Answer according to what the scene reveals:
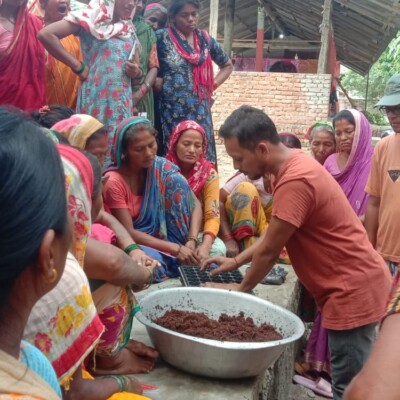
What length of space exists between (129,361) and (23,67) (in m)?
2.37

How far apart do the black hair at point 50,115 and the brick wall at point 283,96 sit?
8309 millimetres

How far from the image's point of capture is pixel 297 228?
245 cm

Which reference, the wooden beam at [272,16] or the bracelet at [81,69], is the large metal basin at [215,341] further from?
the wooden beam at [272,16]

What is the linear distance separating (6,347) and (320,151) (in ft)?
14.0

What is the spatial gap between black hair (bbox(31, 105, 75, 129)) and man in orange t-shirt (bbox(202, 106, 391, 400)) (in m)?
1.13

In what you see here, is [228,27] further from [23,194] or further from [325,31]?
[23,194]

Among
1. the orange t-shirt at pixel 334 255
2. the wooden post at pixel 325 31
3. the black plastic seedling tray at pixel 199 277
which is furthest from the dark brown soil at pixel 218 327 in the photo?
the wooden post at pixel 325 31

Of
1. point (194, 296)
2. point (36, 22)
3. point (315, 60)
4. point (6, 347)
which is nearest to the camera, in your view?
point (6, 347)

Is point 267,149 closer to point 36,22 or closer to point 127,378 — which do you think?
point 127,378

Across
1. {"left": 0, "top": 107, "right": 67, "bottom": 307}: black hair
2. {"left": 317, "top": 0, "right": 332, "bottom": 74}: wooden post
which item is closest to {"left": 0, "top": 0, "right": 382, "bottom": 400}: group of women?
{"left": 0, "top": 107, "right": 67, "bottom": 307}: black hair

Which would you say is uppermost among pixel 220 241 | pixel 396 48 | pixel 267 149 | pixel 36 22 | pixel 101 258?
pixel 396 48

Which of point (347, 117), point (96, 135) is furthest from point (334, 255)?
point (347, 117)

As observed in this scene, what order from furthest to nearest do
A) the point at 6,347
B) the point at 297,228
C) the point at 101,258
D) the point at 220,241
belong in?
the point at 220,241 < the point at 297,228 < the point at 101,258 < the point at 6,347

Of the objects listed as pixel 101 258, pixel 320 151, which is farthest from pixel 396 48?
pixel 101 258
